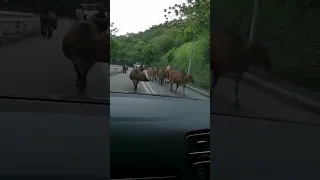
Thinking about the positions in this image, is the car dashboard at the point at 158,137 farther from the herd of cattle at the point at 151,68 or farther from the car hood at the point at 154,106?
the herd of cattle at the point at 151,68

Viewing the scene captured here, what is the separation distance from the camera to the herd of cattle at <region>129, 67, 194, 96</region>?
11.8 ft

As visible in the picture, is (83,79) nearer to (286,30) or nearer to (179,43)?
(179,43)

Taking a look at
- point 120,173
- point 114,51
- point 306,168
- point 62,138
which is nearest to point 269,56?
point 306,168

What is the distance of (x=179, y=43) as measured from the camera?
373 cm

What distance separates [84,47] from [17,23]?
0.50 metres

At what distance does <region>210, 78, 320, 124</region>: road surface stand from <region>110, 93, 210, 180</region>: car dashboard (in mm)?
144

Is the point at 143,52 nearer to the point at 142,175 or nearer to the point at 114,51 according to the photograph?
the point at 114,51

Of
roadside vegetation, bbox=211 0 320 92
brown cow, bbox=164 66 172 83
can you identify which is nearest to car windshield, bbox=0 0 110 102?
brown cow, bbox=164 66 172 83

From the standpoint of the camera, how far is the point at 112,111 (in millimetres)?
3529

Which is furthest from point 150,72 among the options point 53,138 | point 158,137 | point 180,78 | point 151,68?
point 53,138

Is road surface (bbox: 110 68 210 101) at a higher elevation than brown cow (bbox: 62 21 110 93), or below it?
below

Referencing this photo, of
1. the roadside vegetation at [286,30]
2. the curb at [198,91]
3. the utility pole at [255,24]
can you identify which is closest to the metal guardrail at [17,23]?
the curb at [198,91]

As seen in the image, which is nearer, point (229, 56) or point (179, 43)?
point (229, 56)

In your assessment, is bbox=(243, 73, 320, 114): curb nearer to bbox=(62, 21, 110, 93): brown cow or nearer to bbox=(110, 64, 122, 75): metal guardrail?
bbox=(110, 64, 122, 75): metal guardrail
